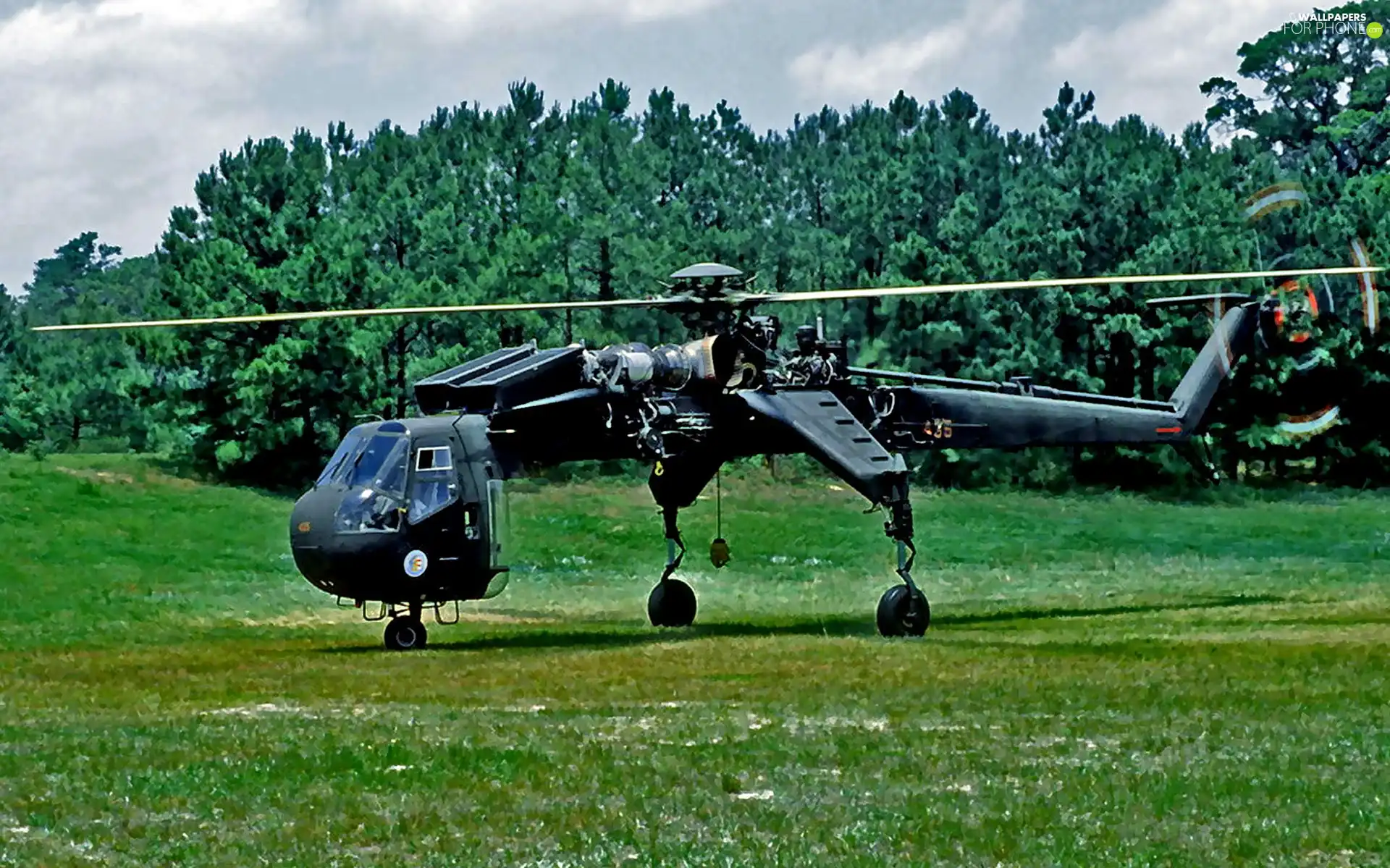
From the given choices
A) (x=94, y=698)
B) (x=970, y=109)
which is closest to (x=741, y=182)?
(x=970, y=109)

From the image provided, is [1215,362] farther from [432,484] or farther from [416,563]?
[416,563]

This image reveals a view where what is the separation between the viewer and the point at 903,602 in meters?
26.9

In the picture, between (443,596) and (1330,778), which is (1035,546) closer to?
(443,596)

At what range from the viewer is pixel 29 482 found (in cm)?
5412

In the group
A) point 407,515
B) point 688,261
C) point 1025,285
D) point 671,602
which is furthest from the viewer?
point 688,261

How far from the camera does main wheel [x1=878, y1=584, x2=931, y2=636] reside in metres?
26.9

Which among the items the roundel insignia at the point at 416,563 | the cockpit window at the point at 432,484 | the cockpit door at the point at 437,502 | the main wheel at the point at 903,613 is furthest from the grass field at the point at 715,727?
the cockpit window at the point at 432,484

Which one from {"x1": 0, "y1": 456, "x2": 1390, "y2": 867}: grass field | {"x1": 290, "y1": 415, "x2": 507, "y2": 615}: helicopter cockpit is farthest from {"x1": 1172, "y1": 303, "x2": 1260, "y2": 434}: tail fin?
{"x1": 290, "y1": 415, "x2": 507, "y2": 615}: helicopter cockpit

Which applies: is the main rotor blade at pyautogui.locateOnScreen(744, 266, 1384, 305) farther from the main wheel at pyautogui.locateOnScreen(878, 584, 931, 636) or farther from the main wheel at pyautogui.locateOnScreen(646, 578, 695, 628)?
the main wheel at pyautogui.locateOnScreen(646, 578, 695, 628)

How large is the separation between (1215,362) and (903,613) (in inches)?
379

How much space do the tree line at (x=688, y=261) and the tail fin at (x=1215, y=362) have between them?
2266cm

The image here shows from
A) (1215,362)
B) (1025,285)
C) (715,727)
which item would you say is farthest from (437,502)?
(1215,362)

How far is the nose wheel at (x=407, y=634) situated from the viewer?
26891mm

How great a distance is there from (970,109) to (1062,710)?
72019 millimetres
